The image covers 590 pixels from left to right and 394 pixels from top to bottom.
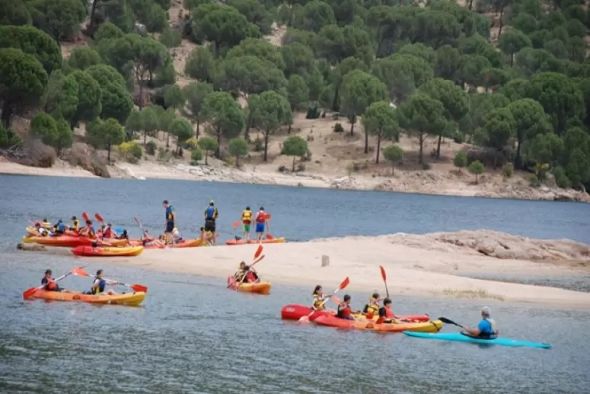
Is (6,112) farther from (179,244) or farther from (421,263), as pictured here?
(421,263)

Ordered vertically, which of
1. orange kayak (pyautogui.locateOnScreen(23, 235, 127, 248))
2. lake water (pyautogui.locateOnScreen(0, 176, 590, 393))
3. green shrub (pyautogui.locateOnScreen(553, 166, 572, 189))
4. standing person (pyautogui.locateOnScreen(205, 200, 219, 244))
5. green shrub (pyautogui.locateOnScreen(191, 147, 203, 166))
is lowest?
lake water (pyautogui.locateOnScreen(0, 176, 590, 393))

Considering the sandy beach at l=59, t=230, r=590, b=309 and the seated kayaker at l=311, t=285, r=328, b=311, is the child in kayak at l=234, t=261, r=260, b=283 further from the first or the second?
the seated kayaker at l=311, t=285, r=328, b=311

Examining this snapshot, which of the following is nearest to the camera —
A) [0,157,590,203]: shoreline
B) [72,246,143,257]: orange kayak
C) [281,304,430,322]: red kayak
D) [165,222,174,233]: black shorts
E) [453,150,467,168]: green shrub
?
[281,304,430,322]: red kayak

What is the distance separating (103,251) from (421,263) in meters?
15.4

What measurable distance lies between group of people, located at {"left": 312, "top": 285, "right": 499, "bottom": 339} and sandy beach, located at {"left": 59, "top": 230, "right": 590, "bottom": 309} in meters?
7.12

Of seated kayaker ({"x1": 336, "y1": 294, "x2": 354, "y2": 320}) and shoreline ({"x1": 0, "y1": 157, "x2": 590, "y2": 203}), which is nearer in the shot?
seated kayaker ({"x1": 336, "y1": 294, "x2": 354, "y2": 320})

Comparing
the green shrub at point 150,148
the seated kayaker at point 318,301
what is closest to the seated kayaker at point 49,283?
the seated kayaker at point 318,301

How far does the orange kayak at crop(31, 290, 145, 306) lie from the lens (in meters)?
44.8

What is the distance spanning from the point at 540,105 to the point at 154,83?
5382 centimetres

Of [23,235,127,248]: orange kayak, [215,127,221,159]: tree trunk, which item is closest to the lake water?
[23,235,127,248]: orange kayak

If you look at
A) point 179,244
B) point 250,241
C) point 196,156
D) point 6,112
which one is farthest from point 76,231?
point 196,156

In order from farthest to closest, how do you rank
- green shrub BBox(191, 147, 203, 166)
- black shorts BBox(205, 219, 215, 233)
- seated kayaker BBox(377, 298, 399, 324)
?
1. green shrub BBox(191, 147, 203, 166)
2. black shorts BBox(205, 219, 215, 233)
3. seated kayaker BBox(377, 298, 399, 324)

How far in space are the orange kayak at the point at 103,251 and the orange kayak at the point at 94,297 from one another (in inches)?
470

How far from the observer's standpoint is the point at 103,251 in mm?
57719
